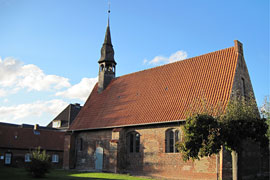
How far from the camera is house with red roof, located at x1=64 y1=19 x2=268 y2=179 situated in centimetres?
1922

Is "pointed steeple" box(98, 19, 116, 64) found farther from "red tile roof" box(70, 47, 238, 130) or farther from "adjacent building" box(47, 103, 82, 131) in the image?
"adjacent building" box(47, 103, 82, 131)

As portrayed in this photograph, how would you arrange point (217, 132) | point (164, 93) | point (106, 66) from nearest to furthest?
point (217, 132) < point (164, 93) < point (106, 66)

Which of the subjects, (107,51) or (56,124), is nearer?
(107,51)

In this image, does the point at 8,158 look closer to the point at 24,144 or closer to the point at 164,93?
the point at 24,144

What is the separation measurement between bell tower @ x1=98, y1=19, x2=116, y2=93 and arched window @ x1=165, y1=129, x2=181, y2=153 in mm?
12538

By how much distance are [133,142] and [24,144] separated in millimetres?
19159

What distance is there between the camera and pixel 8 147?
111ft

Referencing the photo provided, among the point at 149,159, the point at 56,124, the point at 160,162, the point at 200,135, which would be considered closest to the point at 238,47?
the point at 160,162

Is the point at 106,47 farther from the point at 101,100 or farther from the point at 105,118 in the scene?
the point at 105,118

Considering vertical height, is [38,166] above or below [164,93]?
below

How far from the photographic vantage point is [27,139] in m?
36.5

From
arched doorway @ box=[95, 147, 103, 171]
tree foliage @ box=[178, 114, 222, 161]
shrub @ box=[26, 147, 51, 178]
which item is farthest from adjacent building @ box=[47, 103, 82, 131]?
tree foliage @ box=[178, 114, 222, 161]

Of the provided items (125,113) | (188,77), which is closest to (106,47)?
(125,113)

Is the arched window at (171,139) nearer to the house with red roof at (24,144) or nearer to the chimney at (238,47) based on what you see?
the chimney at (238,47)
